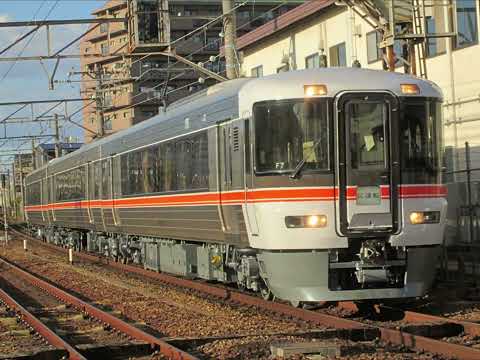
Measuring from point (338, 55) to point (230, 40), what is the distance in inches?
197

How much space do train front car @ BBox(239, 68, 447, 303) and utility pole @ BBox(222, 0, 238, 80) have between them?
863 cm

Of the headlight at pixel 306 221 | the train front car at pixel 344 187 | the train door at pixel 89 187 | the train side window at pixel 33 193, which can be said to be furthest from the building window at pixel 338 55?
the train side window at pixel 33 193

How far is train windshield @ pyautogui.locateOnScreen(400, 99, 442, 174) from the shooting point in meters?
10.8

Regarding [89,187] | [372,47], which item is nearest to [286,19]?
[372,47]

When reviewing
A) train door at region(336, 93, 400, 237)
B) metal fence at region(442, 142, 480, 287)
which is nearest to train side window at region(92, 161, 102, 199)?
metal fence at region(442, 142, 480, 287)

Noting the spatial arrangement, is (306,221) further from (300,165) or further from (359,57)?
(359,57)

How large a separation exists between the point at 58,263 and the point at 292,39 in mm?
10096

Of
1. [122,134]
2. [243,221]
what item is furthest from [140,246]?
[243,221]

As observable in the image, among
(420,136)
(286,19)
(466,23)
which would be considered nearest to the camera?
(420,136)

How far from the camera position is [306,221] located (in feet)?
34.1

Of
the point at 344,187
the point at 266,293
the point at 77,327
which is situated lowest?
the point at 77,327

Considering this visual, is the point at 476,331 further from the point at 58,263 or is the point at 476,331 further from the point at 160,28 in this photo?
the point at 58,263

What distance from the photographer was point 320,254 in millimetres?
10352

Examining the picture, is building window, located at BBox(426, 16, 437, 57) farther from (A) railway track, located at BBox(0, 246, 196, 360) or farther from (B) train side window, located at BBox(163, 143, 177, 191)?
(A) railway track, located at BBox(0, 246, 196, 360)
